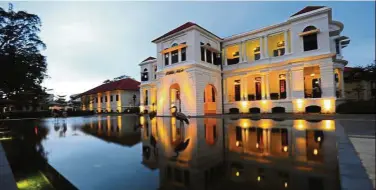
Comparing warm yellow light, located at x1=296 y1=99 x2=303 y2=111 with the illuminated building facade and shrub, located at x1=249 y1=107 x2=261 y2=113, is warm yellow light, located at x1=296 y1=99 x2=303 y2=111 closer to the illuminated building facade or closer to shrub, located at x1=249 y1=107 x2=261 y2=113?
shrub, located at x1=249 y1=107 x2=261 y2=113

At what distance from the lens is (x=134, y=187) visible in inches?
122

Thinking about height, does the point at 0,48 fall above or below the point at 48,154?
above

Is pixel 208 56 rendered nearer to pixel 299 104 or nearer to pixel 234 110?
pixel 234 110

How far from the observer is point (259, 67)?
23.1 meters

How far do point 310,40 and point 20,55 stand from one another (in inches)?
1200

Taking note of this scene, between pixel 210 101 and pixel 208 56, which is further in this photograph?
pixel 210 101

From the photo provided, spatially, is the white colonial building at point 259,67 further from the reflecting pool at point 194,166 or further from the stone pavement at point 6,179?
the stone pavement at point 6,179

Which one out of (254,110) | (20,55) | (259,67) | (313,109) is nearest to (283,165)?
(313,109)

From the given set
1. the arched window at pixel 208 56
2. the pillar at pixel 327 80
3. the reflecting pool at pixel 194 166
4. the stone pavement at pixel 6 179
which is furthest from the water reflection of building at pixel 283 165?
the arched window at pixel 208 56

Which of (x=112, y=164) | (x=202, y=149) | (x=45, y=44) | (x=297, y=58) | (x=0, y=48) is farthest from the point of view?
(x=45, y=44)

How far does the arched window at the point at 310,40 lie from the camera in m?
19.6

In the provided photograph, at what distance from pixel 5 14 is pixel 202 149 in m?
31.5

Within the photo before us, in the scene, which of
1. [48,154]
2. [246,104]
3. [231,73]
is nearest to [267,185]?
[48,154]

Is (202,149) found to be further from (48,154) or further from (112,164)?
(48,154)
